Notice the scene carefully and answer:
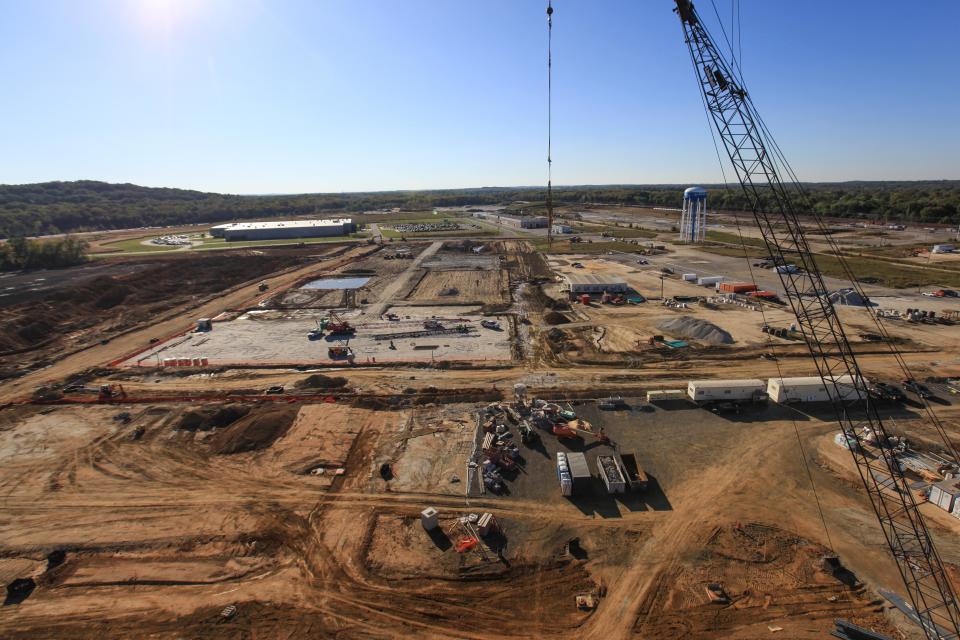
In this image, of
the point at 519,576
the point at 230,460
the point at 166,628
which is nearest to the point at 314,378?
the point at 230,460

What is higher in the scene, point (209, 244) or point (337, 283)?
point (209, 244)

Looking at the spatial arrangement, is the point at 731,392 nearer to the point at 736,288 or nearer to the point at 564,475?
the point at 564,475

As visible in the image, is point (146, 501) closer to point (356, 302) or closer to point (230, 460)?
point (230, 460)

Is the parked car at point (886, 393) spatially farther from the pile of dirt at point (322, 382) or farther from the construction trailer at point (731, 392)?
the pile of dirt at point (322, 382)

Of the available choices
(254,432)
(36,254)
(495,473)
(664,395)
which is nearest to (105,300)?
(36,254)

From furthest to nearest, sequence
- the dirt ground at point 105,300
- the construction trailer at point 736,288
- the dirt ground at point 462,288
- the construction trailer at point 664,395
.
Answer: the dirt ground at point 462,288
the construction trailer at point 736,288
the dirt ground at point 105,300
the construction trailer at point 664,395

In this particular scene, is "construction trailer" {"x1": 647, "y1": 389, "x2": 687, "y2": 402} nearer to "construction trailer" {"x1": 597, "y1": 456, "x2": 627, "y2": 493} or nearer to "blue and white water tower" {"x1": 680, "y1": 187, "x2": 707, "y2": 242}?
"construction trailer" {"x1": 597, "y1": 456, "x2": 627, "y2": 493}

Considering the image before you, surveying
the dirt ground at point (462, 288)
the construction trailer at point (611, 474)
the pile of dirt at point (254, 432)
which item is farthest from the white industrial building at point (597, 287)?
the pile of dirt at point (254, 432)
